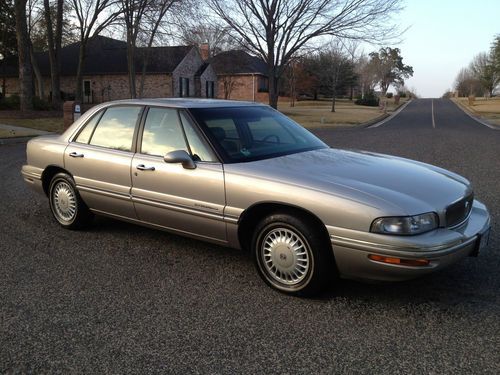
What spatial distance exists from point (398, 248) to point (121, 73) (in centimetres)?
4231

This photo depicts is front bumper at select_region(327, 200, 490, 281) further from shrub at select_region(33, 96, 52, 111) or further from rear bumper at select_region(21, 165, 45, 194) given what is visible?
shrub at select_region(33, 96, 52, 111)

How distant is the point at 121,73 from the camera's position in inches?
1676

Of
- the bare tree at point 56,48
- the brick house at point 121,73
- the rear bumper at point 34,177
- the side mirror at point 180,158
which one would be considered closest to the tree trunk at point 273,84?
the bare tree at point 56,48

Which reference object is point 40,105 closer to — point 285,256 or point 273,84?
point 273,84

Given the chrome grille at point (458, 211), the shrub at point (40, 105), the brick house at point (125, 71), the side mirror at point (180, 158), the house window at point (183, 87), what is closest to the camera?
the chrome grille at point (458, 211)

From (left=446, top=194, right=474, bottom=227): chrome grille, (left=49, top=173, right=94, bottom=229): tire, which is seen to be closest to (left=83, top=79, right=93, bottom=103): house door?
(left=49, top=173, right=94, bottom=229): tire

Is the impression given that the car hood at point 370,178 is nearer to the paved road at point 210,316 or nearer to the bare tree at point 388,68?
the paved road at point 210,316

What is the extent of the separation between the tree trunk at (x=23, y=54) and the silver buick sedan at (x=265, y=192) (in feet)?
71.9

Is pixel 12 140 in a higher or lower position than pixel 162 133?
lower

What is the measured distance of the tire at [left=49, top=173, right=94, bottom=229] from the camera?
5.42 m

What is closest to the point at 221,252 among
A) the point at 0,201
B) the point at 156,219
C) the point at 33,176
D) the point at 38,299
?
the point at 156,219

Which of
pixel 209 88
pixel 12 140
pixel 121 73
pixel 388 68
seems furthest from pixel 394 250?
pixel 388 68

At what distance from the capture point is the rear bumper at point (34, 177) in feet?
19.0

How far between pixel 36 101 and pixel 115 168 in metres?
26.2
